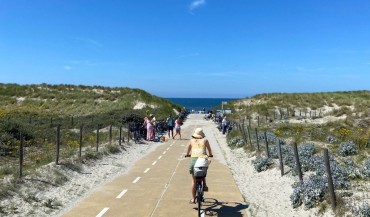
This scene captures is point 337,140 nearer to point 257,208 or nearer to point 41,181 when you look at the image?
point 257,208

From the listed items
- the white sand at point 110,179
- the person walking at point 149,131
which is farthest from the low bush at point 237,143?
the person walking at point 149,131

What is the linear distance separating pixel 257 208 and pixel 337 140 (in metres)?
13.3

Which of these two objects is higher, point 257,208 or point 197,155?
point 197,155

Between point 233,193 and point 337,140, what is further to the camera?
point 337,140

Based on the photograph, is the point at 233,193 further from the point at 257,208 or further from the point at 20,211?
the point at 20,211

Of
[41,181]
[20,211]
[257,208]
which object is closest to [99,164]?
[41,181]

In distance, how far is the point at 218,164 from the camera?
63.4ft

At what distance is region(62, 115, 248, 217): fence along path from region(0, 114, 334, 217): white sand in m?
0.41

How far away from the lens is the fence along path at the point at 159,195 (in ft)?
33.7

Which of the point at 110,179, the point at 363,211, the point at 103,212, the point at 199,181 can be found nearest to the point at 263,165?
the point at 110,179

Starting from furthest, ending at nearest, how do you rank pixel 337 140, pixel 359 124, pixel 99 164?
pixel 359 124
pixel 337 140
pixel 99 164

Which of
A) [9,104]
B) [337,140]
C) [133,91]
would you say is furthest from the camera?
[133,91]

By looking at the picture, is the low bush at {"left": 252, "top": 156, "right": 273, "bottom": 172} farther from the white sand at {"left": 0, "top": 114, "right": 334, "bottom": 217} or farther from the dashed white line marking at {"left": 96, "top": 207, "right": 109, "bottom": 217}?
the dashed white line marking at {"left": 96, "top": 207, "right": 109, "bottom": 217}

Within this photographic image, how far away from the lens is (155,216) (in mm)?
9789
